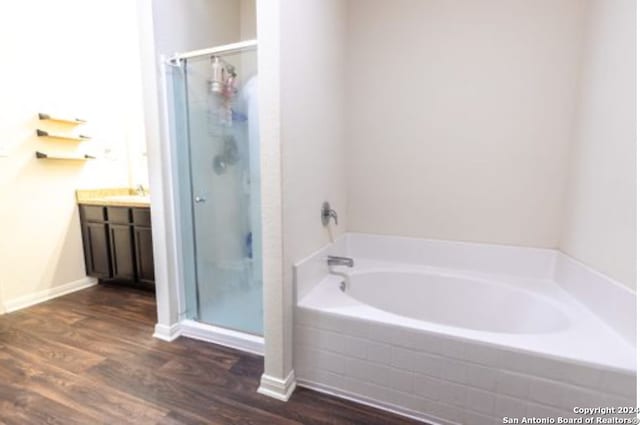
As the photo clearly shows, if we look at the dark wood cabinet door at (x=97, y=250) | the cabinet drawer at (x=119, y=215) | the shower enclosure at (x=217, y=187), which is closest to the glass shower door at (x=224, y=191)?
the shower enclosure at (x=217, y=187)

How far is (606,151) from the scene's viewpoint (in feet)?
4.64

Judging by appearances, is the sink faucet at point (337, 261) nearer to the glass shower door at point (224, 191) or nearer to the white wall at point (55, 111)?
the glass shower door at point (224, 191)

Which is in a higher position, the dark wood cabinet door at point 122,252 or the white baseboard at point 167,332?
the dark wood cabinet door at point 122,252

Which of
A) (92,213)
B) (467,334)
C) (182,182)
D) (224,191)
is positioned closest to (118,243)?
(92,213)

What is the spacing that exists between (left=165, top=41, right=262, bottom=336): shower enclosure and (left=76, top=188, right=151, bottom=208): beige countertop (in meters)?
0.73

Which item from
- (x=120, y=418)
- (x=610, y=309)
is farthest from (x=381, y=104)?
(x=120, y=418)

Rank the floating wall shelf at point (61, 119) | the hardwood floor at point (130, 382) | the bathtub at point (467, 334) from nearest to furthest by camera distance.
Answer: the bathtub at point (467, 334)
the hardwood floor at point (130, 382)
the floating wall shelf at point (61, 119)

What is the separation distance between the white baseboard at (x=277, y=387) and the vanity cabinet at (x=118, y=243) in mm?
1648

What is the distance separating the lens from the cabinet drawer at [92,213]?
2.81m

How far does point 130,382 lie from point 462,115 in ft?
7.67

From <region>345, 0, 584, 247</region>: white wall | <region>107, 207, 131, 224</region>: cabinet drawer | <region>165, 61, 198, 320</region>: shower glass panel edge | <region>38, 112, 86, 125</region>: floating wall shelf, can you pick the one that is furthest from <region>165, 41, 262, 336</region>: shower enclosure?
<region>38, 112, 86, 125</region>: floating wall shelf

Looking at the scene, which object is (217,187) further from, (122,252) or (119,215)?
(122,252)

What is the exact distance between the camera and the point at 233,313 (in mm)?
2102

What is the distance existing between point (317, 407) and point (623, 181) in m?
1.62
